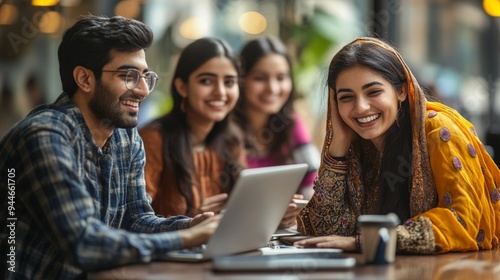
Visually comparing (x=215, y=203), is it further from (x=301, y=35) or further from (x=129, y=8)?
(x=301, y=35)

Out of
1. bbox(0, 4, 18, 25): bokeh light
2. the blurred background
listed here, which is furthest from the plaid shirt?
bbox(0, 4, 18, 25): bokeh light

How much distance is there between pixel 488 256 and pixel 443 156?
12.7 inches

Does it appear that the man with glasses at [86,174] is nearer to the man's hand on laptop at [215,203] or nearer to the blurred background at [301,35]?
the man's hand on laptop at [215,203]

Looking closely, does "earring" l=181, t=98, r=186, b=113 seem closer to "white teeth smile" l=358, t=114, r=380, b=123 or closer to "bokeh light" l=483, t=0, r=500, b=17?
"white teeth smile" l=358, t=114, r=380, b=123

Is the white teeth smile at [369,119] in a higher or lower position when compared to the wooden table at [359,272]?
higher

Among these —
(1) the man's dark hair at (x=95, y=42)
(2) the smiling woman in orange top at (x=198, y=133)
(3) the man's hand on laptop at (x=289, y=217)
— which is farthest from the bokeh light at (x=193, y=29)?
(1) the man's dark hair at (x=95, y=42)

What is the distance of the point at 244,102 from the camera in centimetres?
458

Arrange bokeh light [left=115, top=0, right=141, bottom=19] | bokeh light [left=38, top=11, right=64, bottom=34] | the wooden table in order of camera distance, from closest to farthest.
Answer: the wooden table < bokeh light [left=38, top=11, right=64, bottom=34] < bokeh light [left=115, top=0, right=141, bottom=19]

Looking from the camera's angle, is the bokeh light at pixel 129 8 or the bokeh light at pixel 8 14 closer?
the bokeh light at pixel 8 14

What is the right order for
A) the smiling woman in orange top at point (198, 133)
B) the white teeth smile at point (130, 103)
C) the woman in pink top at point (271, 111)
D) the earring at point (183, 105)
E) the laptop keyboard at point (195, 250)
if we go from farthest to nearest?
the woman in pink top at point (271, 111) < the earring at point (183, 105) < the smiling woman in orange top at point (198, 133) < the white teeth smile at point (130, 103) < the laptop keyboard at point (195, 250)

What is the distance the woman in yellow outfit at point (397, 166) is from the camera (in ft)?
7.73

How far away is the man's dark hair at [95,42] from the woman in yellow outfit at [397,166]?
657 millimetres

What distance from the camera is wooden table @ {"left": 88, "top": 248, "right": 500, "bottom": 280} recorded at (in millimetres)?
1910

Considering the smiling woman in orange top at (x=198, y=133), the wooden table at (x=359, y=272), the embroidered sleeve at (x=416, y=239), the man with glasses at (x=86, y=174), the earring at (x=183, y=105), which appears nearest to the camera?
the wooden table at (x=359, y=272)
